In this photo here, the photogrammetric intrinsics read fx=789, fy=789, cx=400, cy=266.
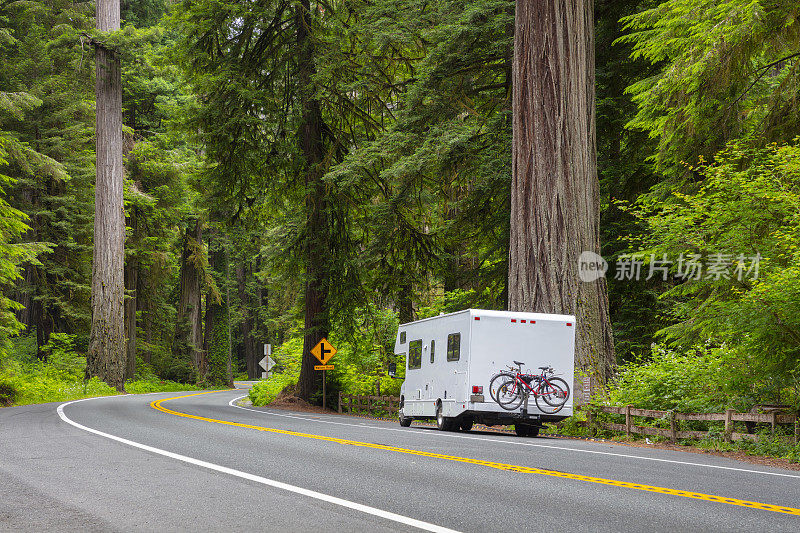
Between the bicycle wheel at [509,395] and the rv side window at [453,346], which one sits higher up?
the rv side window at [453,346]

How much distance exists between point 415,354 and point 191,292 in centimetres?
3526

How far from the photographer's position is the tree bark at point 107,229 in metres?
34.5

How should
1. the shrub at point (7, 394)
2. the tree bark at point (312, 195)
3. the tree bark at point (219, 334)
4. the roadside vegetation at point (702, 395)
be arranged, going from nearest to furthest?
1. the roadside vegetation at point (702, 395)
2. the shrub at point (7, 394)
3. the tree bark at point (312, 195)
4. the tree bark at point (219, 334)

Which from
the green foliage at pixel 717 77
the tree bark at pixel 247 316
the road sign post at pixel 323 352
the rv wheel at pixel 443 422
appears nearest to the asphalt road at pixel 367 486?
the rv wheel at pixel 443 422

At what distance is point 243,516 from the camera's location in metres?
6.64

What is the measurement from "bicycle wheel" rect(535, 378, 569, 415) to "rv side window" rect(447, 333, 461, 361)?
6.44ft

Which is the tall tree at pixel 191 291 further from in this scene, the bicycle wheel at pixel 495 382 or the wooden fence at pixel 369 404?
the bicycle wheel at pixel 495 382

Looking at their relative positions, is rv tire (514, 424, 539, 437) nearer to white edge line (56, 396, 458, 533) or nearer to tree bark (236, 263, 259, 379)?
white edge line (56, 396, 458, 533)

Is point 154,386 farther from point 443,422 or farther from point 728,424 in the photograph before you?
point 728,424

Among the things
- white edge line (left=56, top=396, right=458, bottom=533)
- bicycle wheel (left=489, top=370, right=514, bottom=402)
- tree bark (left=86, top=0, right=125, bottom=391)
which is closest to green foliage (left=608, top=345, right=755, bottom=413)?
bicycle wheel (left=489, top=370, right=514, bottom=402)

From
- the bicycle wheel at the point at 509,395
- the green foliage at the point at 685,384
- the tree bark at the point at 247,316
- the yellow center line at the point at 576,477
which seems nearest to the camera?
the yellow center line at the point at 576,477

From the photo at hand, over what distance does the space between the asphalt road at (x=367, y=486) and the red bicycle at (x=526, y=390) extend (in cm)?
258

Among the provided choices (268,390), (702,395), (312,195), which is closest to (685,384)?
(702,395)

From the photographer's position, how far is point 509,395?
16781 millimetres
